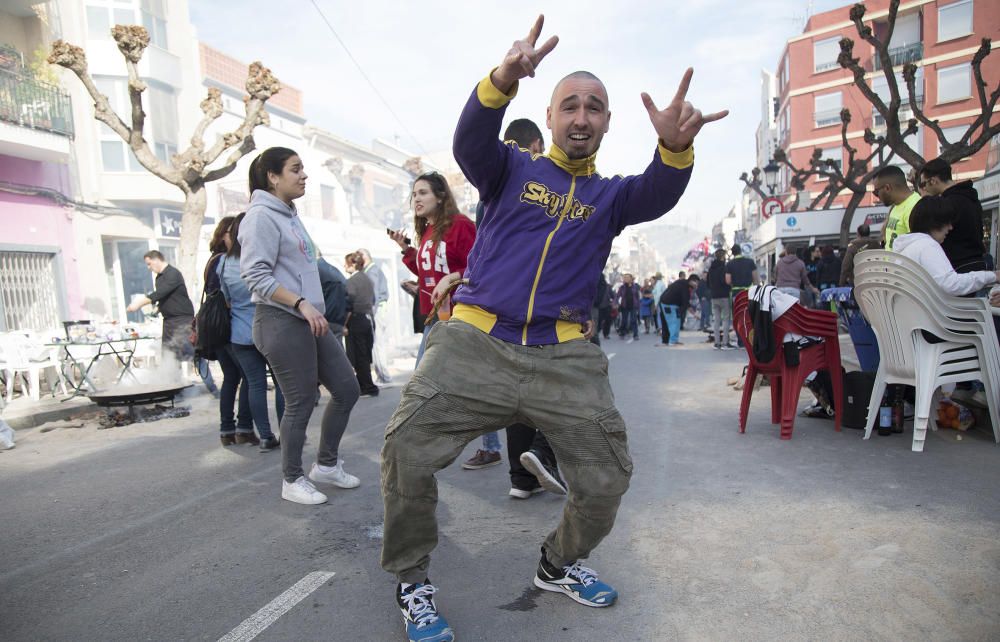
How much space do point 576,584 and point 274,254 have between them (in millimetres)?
2440

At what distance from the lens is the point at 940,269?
13.6 ft

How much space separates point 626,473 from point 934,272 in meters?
3.24

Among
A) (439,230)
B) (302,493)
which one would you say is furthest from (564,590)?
(439,230)

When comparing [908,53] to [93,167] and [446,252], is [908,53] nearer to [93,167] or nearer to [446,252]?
[93,167]

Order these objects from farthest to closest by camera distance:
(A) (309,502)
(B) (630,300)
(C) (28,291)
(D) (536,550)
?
(B) (630,300) < (C) (28,291) < (A) (309,502) < (D) (536,550)

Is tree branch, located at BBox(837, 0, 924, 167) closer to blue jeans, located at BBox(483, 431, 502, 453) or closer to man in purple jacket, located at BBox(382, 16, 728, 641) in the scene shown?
blue jeans, located at BBox(483, 431, 502, 453)

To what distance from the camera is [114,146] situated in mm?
16750

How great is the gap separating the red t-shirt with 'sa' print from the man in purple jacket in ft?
5.59

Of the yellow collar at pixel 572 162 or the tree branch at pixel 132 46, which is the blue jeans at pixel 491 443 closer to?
the yellow collar at pixel 572 162

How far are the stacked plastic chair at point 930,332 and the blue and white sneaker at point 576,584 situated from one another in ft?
Result: 9.69

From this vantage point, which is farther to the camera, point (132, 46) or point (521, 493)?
point (132, 46)

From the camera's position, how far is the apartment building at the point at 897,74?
3450 cm

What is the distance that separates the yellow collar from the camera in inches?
89.8

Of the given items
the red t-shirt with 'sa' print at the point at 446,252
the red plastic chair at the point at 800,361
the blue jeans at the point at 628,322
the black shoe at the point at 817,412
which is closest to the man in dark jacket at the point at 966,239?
the red plastic chair at the point at 800,361
